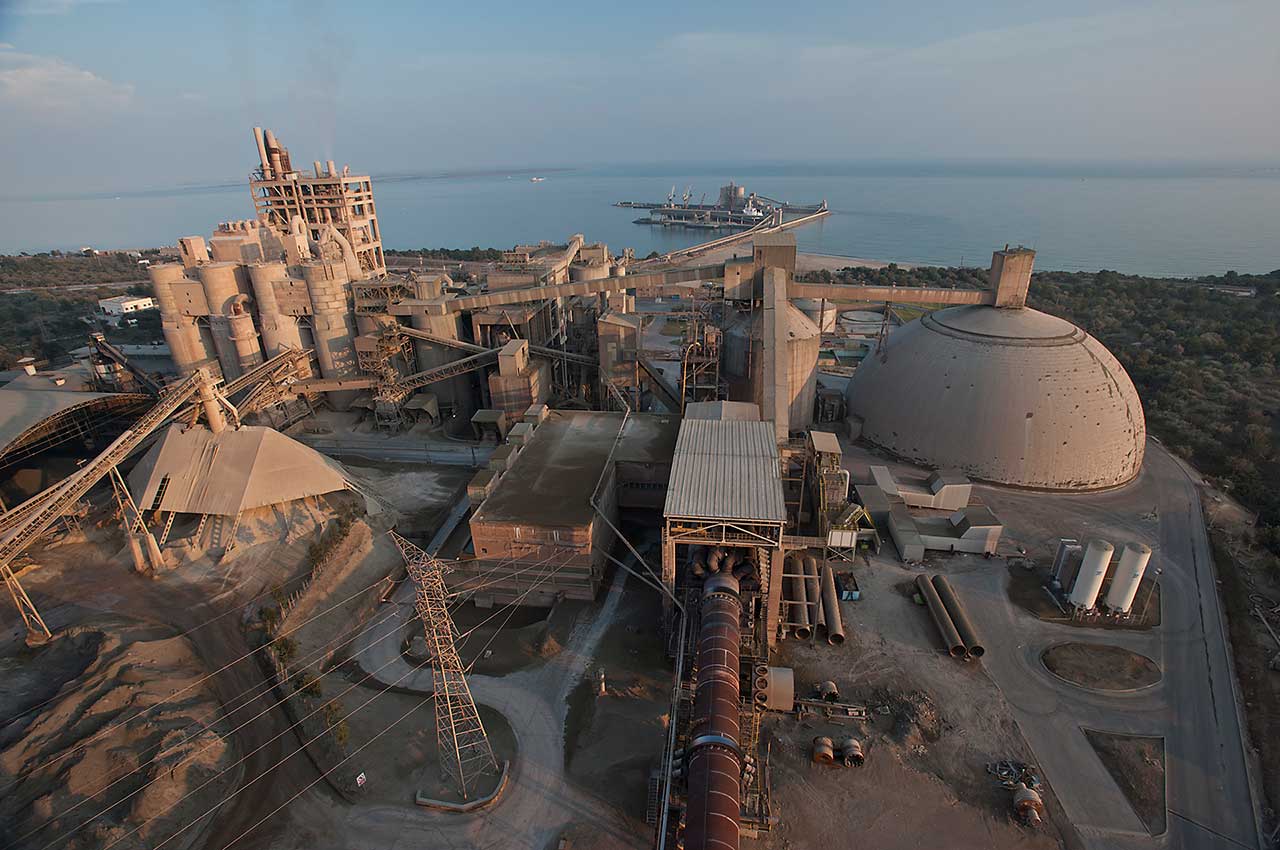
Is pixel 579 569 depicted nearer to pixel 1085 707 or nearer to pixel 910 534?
pixel 910 534

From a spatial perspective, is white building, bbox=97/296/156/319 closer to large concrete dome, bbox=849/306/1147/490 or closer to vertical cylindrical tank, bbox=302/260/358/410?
vertical cylindrical tank, bbox=302/260/358/410

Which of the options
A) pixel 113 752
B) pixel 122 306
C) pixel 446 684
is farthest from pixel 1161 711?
pixel 122 306

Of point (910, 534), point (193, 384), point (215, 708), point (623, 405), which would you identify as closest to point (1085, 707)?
point (910, 534)

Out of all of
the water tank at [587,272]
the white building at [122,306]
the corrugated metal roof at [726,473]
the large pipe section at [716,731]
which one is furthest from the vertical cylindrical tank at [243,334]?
the white building at [122,306]

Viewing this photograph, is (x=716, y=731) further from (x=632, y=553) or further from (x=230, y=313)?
(x=230, y=313)

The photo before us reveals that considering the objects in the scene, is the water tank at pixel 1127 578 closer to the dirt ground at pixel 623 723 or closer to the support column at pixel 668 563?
the support column at pixel 668 563

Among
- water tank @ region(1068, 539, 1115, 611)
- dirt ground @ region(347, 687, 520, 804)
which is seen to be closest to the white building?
dirt ground @ region(347, 687, 520, 804)
